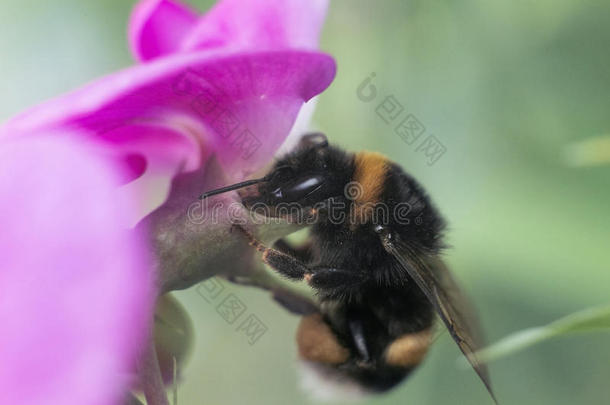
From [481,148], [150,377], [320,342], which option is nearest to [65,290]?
[150,377]

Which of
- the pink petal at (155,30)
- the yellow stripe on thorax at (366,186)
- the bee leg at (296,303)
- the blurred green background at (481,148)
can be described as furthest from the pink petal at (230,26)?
the blurred green background at (481,148)

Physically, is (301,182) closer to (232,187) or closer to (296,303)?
(232,187)

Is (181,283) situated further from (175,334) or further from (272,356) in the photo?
(272,356)

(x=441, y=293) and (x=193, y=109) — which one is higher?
(x=193, y=109)

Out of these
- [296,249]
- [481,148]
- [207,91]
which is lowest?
[481,148]

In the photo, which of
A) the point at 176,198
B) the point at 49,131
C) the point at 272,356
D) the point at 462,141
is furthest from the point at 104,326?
the point at 272,356

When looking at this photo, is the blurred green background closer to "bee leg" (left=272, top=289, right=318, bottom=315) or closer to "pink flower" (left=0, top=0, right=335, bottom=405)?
"bee leg" (left=272, top=289, right=318, bottom=315)

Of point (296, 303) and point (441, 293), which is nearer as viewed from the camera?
point (441, 293)
